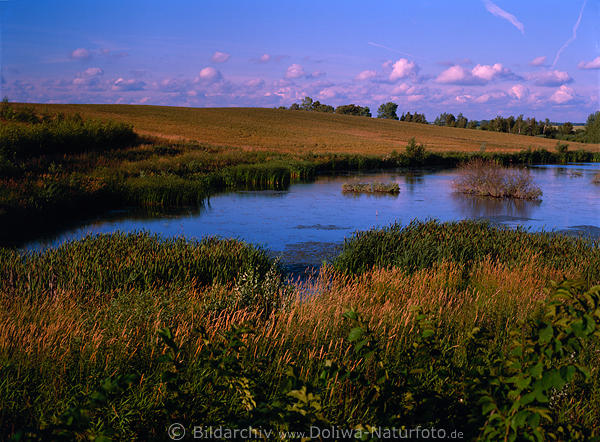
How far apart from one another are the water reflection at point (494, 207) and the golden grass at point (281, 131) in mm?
20806

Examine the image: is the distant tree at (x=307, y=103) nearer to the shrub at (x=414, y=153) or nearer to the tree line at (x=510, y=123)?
the tree line at (x=510, y=123)

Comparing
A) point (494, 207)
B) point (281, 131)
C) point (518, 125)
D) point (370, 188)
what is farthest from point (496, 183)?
point (518, 125)

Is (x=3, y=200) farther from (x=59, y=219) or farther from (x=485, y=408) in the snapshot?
(x=485, y=408)

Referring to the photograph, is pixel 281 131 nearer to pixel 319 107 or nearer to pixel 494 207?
pixel 494 207

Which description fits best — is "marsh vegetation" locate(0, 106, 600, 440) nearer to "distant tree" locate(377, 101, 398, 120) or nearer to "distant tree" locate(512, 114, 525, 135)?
"distant tree" locate(512, 114, 525, 135)

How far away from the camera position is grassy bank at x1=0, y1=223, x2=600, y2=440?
→ 8.24ft

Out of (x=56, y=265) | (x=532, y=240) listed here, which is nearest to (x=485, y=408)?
(x=56, y=265)

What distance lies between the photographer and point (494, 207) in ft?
68.6

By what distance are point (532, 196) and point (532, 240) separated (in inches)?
525

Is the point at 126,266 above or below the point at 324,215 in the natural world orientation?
above

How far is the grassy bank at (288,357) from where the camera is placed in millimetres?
2512

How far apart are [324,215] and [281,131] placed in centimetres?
4553

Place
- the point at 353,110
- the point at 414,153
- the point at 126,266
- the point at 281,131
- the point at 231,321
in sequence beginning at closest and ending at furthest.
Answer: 1. the point at 231,321
2. the point at 126,266
3. the point at 414,153
4. the point at 281,131
5. the point at 353,110

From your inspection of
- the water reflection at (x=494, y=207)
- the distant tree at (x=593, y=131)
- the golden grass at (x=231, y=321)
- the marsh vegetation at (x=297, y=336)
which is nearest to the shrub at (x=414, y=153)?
the water reflection at (x=494, y=207)
